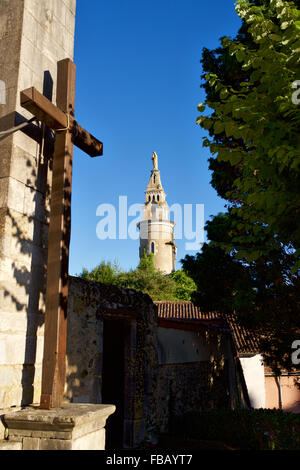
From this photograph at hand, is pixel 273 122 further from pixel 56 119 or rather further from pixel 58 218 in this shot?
pixel 58 218

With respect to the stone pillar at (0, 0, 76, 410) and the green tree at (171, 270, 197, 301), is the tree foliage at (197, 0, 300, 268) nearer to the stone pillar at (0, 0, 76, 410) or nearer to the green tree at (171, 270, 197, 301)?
the stone pillar at (0, 0, 76, 410)

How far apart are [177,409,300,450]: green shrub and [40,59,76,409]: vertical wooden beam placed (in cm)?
544

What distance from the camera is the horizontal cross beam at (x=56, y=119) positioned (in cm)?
354

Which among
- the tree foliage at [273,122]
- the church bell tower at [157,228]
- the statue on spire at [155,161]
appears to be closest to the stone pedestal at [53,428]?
the tree foliage at [273,122]

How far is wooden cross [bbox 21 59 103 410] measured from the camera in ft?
11.2

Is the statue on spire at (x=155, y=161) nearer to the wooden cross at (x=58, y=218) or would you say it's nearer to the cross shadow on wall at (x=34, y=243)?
the wooden cross at (x=58, y=218)

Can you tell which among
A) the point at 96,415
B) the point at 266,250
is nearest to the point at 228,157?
the point at 266,250

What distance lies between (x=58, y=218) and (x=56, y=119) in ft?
3.19

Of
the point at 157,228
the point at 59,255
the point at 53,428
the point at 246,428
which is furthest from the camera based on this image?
the point at 157,228

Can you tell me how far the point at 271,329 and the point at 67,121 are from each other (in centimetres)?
680

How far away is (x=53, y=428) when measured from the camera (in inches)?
120

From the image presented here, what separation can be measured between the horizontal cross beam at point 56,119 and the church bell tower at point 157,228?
146 ft

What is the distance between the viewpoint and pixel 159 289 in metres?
38.3

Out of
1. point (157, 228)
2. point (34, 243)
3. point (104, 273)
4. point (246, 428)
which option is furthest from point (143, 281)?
point (34, 243)
